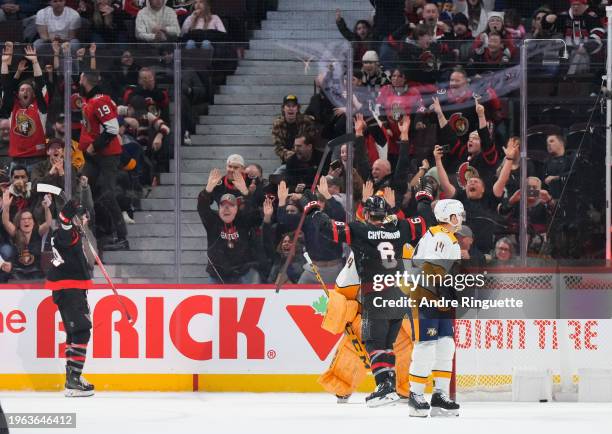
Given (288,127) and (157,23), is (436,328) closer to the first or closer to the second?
(288,127)

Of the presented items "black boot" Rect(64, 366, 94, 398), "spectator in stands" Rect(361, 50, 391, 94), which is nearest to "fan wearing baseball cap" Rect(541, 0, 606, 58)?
"spectator in stands" Rect(361, 50, 391, 94)

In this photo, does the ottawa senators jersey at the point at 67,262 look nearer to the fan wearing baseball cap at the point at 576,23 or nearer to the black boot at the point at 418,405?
the black boot at the point at 418,405

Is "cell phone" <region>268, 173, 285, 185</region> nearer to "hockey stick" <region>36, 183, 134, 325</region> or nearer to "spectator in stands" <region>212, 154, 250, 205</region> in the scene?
"spectator in stands" <region>212, 154, 250, 205</region>

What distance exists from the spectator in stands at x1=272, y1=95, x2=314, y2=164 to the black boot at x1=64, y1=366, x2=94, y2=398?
2294 mm

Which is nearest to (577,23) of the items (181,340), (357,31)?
(357,31)

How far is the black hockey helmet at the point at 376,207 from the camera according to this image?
32.8 ft

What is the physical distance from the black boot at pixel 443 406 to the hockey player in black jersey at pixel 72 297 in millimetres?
2839

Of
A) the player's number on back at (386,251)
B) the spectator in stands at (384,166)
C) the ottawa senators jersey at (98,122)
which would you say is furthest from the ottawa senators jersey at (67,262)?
the player's number on back at (386,251)

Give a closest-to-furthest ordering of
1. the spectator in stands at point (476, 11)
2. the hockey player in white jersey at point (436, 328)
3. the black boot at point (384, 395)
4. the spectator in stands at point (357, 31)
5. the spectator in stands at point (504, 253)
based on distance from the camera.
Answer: the hockey player in white jersey at point (436, 328) → the black boot at point (384, 395) → the spectator in stands at point (504, 253) → the spectator in stands at point (357, 31) → the spectator in stands at point (476, 11)

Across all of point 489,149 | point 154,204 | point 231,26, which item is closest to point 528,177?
point 489,149

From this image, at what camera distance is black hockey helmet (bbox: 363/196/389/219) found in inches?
394

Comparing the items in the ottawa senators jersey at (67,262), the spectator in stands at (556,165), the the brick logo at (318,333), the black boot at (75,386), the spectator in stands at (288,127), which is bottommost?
the black boot at (75,386)

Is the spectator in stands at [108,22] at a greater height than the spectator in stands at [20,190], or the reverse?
the spectator in stands at [108,22]

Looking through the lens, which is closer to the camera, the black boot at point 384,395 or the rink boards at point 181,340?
the black boot at point 384,395
